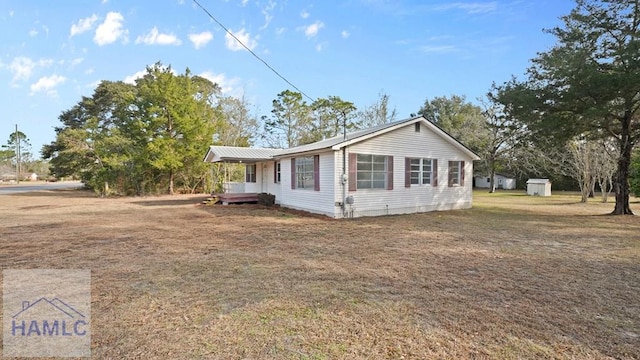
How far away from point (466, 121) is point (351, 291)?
35033 millimetres

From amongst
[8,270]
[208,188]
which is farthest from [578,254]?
Answer: [208,188]

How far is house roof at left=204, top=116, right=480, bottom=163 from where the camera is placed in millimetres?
11844

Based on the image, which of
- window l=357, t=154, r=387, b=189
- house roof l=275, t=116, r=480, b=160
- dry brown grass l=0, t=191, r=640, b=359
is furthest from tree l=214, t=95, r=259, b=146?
dry brown grass l=0, t=191, r=640, b=359

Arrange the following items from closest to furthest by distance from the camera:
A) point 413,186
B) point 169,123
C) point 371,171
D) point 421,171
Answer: point 371,171
point 413,186
point 421,171
point 169,123

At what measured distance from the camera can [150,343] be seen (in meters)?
2.88

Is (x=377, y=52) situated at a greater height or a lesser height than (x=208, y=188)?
greater

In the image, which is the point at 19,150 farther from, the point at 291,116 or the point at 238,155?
the point at 238,155

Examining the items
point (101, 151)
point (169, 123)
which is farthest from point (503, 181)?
point (101, 151)

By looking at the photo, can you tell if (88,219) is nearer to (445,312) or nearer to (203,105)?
(445,312)

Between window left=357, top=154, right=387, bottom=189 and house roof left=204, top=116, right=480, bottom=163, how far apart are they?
855 mm

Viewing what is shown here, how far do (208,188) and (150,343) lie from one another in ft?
78.9

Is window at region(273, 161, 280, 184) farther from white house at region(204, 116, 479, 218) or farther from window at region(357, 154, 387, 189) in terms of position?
window at region(357, 154, 387, 189)

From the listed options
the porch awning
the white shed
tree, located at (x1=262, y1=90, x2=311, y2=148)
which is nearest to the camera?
the porch awning

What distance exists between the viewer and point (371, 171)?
1229 cm
